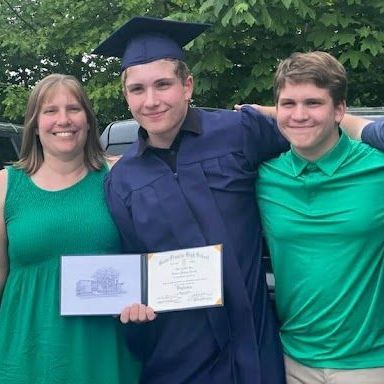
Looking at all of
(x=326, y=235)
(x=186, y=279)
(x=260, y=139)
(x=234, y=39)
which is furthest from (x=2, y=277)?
(x=234, y=39)

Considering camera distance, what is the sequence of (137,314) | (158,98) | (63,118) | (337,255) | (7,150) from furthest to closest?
(7,150), (63,118), (158,98), (137,314), (337,255)

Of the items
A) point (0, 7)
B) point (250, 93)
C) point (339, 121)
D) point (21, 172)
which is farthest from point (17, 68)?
point (339, 121)

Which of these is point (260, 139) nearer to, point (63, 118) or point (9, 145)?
point (63, 118)

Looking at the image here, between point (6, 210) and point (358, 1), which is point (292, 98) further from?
point (358, 1)

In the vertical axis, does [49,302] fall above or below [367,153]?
below

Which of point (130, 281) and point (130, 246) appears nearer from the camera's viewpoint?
point (130, 281)

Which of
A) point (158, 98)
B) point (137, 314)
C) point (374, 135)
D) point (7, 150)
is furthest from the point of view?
point (7, 150)

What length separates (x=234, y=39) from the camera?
701 cm

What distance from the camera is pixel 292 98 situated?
2.37 metres

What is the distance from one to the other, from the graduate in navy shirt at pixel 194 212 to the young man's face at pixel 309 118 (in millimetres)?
323

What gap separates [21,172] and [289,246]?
47.9 inches

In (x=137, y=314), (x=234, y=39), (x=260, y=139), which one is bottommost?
(x=137, y=314)

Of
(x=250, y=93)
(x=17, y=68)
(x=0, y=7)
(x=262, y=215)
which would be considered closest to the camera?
(x=262, y=215)

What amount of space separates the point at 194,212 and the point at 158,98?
484 mm
